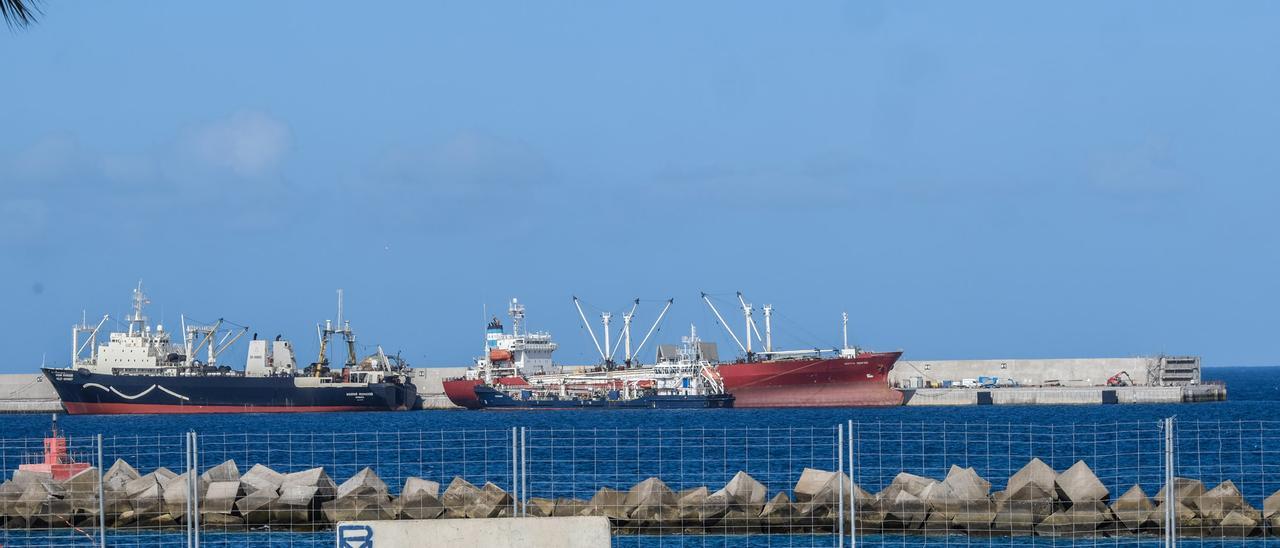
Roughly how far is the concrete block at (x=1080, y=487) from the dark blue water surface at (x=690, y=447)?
1329mm

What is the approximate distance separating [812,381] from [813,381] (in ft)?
0.25

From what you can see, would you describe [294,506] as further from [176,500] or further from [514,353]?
[514,353]

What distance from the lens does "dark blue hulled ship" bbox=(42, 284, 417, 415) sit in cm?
7919

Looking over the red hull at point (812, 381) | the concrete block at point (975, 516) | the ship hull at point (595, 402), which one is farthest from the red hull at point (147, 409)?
the concrete block at point (975, 516)

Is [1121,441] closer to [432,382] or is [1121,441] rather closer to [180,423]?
[180,423]

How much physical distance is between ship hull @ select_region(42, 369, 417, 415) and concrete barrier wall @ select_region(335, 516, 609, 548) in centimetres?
7176

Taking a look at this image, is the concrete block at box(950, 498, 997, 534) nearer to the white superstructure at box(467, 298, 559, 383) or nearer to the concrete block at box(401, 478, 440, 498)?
the concrete block at box(401, 478, 440, 498)

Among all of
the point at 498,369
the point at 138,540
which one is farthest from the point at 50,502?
the point at 498,369

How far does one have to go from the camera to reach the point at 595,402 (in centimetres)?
7994

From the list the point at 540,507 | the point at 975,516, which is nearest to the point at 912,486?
the point at 975,516

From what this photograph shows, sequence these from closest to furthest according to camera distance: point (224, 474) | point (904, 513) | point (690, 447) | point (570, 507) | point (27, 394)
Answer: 1. point (904, 513)
2. point (570, 507)
3. point (224, 474)
4. point (690, 447)
5. point (27, 394)

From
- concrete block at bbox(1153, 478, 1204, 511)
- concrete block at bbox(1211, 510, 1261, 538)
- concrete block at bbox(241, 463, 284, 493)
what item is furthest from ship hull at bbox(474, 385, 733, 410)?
concrete block at bbox(1211, 510, 1261, 538)

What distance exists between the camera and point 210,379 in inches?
3110

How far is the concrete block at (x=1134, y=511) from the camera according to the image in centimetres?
2170
